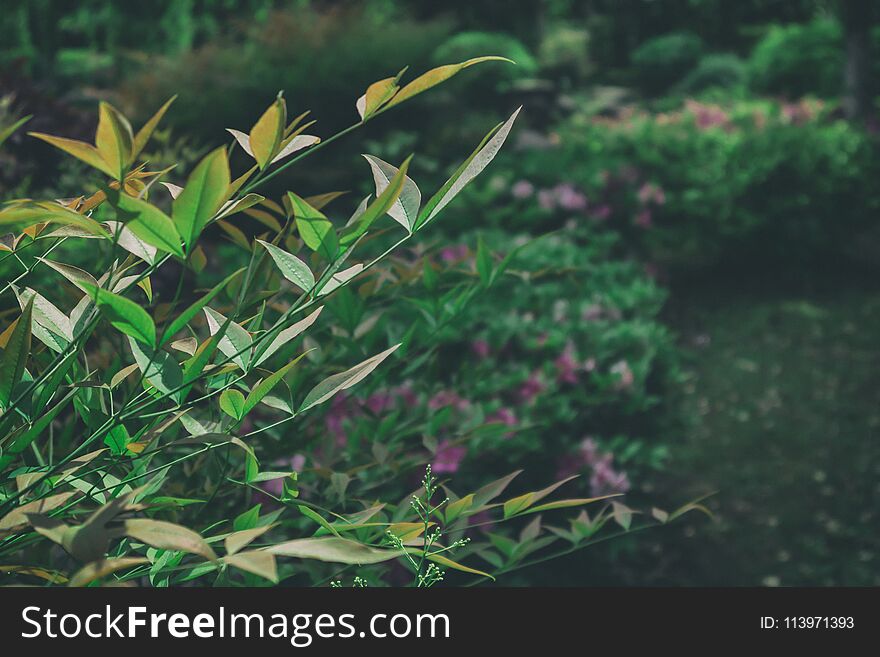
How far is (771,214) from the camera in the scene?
6.87 meters

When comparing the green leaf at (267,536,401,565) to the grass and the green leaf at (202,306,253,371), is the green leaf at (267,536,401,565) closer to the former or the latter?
the green leaf at (202,306,253,371)

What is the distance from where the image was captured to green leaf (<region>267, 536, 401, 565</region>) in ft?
2.02

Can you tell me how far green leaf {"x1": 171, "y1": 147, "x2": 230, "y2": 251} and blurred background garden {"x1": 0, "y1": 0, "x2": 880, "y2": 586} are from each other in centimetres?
53

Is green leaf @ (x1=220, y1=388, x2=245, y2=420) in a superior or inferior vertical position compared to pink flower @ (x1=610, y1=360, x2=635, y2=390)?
superior

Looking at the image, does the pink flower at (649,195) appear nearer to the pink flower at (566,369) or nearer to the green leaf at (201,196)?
the pink flower at (566,369)

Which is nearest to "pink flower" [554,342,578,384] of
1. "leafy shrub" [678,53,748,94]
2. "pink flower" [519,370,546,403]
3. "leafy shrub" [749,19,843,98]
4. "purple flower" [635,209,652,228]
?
"pink flower" [519,370,546,403]

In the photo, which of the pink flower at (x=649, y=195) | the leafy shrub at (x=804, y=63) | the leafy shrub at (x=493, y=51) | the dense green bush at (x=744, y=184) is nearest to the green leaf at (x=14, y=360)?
the pink flower at (x=649, y=195)

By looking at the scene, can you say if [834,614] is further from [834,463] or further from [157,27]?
[157,27]

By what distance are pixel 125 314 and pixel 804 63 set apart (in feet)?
48.4

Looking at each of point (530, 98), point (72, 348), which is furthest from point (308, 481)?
point (530, 98)

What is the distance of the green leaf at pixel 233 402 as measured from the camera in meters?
0.84

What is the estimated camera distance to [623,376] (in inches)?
117

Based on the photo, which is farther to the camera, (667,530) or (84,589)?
(667,530)

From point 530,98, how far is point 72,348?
27.7ft
